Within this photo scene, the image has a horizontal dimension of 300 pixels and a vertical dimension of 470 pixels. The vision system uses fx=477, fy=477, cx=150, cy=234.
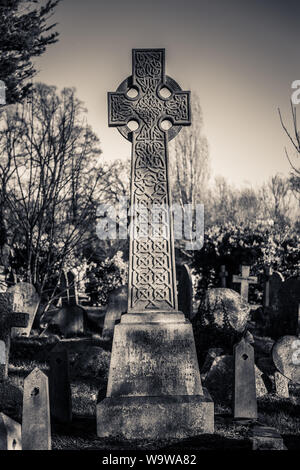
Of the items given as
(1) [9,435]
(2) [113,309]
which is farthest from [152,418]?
(2) [113,309]

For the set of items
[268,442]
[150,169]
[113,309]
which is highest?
[150,169]

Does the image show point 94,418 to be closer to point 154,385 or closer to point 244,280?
point 154,385

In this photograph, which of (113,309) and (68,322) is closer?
(113,309)

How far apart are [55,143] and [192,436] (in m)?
7.94

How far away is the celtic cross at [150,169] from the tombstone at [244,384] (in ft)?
3.14

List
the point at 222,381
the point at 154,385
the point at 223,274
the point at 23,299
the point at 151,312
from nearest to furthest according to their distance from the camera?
the point at 154,385 < the point at 151,312 < the point at 222,381 < the point at 23,299 < the point at 223,274

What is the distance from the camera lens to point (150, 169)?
514 cm

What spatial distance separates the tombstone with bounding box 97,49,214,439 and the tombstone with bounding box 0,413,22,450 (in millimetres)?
890

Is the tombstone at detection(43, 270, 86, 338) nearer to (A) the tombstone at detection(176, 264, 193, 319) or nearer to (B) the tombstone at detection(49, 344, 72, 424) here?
(A) the tombstone at detection(176, 264, 193, 319)

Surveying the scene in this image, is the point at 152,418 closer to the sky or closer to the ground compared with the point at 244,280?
closer to the ground

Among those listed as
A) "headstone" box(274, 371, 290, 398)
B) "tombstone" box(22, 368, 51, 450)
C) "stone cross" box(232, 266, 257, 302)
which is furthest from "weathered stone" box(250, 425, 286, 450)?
"stone cross" box(232, 266, 257, 302)
